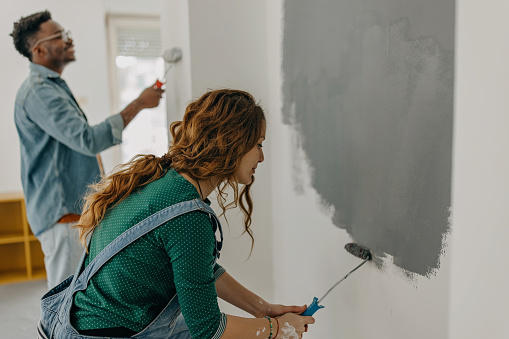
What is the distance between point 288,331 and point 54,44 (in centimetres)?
152

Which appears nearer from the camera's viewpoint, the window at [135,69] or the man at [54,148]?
the man at [54,148]

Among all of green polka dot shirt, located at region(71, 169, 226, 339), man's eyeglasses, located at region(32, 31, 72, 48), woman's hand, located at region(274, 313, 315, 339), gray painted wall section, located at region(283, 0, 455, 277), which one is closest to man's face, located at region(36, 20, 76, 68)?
man's eyeglasses, located at region(32, 31, 72, 48)

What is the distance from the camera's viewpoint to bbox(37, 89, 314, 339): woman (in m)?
1.00

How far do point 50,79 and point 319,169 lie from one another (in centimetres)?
119

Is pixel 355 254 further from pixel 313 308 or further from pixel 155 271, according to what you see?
pixel 155 271

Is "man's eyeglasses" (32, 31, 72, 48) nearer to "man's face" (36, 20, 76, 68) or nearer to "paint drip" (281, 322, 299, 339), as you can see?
"man's face" (36, 20, 76, 68)

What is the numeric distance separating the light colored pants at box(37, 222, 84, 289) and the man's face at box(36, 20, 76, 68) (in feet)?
2.21

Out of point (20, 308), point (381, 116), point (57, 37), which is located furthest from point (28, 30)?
point (20, 308)

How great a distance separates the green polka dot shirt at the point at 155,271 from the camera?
100 cm

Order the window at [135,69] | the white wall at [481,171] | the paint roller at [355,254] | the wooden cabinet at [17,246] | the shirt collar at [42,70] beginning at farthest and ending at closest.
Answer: the window at [135,69], the wooden cabinet at [17,246], the shirt collar at [42,70], the paint roller at [355,254], the white wall at [481,171]

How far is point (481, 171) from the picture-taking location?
0.83 metres

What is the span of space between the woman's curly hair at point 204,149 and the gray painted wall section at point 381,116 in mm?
267

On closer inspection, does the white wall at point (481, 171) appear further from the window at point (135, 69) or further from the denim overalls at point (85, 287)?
the window at point (135, 69)

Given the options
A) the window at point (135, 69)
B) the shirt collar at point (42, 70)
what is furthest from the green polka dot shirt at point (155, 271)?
the window at point (135, 69)
